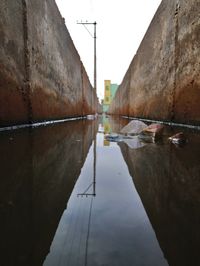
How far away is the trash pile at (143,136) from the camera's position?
9.59 ft

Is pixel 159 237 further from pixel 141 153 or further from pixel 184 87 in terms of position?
pixel 184 87

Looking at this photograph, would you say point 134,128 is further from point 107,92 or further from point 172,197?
point 107,92

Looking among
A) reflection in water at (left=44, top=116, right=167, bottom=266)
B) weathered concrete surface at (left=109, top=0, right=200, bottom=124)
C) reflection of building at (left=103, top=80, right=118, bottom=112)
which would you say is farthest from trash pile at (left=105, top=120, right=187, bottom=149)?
reflection of building at (left=103, top=80, right=118, bottom=112)

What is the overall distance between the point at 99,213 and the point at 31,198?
318mm

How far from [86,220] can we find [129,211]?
0.59 ft

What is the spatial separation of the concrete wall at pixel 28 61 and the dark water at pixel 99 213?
2022 millimetres

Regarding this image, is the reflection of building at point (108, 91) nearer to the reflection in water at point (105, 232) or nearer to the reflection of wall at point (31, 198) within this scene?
the reflection of wall at point (31, 198)

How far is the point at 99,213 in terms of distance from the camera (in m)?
0.95

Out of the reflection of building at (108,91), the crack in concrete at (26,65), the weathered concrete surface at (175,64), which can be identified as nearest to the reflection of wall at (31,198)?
the crack in concrete at (26,65)

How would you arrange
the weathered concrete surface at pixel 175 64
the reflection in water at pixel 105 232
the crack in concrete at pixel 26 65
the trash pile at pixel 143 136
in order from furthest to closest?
1. the crack in concrete at pixel 26 65
2. the weathered concrete surface at pixel 175 64
3. the trash pile at pixel 143 136
4. the reflection in water at pixel 105 232

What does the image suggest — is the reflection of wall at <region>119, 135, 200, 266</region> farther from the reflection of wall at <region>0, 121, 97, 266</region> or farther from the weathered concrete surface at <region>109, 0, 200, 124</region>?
the weathered concrete surface at <region>109, 0, 200, 124</region>

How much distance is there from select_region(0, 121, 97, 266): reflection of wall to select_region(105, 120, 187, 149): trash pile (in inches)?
43.6

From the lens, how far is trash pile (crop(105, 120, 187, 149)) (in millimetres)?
2922

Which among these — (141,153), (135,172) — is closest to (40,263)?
(135,172)
